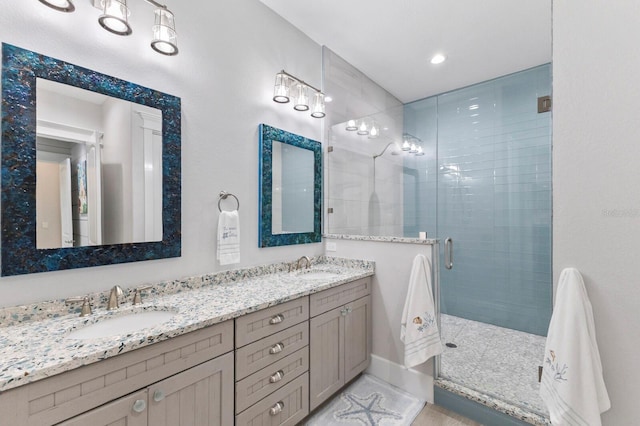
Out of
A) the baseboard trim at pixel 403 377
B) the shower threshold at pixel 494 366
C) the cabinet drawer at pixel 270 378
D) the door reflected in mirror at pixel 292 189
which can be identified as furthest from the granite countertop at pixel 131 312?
the shower threshold at pixel 494 366

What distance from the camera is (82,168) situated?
4.34 feet

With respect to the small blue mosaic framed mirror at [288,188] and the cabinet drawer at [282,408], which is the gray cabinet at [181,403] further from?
the small blue mosaic framed mirror at [288,188]

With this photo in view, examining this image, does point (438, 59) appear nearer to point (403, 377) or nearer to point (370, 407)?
point (403, 377)

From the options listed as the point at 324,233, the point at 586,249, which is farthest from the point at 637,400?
the point at 324,233

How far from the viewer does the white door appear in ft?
4.16

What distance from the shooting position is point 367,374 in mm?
2307

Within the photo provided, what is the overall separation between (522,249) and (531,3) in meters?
2.12

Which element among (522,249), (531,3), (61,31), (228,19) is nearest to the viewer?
(61,31)

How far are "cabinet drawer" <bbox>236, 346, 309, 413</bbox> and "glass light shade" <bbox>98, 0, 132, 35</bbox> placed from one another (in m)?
1.71

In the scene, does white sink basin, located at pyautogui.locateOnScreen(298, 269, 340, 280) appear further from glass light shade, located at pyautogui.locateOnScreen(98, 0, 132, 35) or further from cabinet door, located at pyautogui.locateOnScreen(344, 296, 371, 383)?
glass light shade, located at pyautogui.locateOnScreen(98, 0, 132, 35)

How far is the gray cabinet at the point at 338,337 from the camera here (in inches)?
69.7

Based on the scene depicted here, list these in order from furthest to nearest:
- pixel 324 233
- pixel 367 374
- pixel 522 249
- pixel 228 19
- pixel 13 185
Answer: pixel 522 249 → pixel 324 233 → pixel 367 374 → pixel 228 19 → pixel 13 185

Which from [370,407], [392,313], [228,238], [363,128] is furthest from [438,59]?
[370,407]

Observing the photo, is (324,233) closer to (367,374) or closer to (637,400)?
(367,374)
